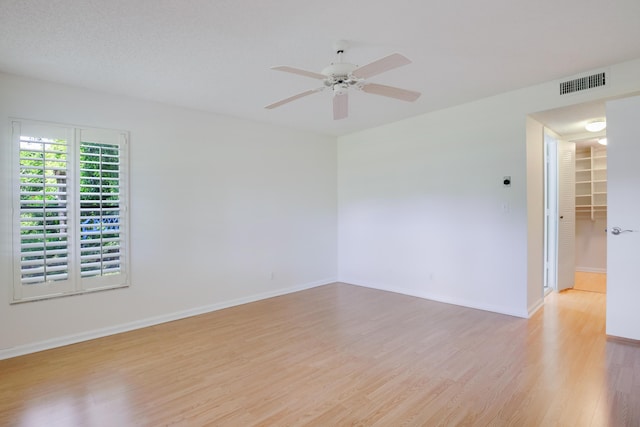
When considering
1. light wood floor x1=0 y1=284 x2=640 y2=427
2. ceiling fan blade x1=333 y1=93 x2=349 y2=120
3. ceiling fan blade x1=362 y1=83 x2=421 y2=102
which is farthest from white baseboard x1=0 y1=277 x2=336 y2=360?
ceiling fan blade x1=362 y1=83 x2=421 y2=102

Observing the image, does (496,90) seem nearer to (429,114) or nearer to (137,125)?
(429,114)

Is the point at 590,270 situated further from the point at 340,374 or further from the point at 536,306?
the point at 340,374

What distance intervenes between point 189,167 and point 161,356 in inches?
85.5

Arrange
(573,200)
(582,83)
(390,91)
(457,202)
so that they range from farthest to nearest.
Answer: (573,200) → (457,202) → (582,83) → (390,91)

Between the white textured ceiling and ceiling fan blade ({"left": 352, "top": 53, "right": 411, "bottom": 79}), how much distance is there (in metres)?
0.32

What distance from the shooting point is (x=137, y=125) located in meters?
3.72

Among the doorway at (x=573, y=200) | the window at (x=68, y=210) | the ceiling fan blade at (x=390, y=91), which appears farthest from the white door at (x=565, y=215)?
the window at (x=68, y=210)

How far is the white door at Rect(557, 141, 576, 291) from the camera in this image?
190 inches

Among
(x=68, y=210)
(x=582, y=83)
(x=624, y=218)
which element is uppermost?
(x=582, y=83)

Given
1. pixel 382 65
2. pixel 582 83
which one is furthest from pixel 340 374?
pixel 582 83

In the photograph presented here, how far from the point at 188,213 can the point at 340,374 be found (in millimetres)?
2647

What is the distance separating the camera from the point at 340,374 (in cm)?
260

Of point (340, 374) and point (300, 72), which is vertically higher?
point (300, 72)

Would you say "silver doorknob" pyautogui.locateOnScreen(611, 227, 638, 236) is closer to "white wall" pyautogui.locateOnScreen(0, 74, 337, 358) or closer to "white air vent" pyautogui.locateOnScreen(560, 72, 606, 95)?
"white air vent" pyautogui.locateOnScreen(560, 72, 606, 95)
